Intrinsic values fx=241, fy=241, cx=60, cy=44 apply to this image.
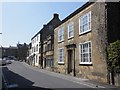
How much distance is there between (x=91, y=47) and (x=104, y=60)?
2.80 meters

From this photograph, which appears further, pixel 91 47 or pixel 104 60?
pixel 91 47

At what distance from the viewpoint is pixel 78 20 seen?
2512 centimetres

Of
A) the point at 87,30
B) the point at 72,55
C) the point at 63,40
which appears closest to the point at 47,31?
the point at 63,40

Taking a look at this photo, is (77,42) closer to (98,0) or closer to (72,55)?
(72,55)

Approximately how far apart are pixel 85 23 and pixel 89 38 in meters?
1.92

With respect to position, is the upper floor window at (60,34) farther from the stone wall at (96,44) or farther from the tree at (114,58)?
the tree at (114,58)

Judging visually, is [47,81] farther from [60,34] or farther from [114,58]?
[60,34]

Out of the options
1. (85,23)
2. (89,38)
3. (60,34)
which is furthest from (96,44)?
(60,34)

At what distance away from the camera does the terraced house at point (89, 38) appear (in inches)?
740

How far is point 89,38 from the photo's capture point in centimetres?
2181

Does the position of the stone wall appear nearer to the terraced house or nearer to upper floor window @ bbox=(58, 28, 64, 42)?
the terraced house

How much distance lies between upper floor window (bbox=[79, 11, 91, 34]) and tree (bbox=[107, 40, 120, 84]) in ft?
15.9

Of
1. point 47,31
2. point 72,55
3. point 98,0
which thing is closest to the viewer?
point 98,0

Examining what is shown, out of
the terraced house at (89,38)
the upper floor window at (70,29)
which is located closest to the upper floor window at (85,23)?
the terraced house at (89,38)
